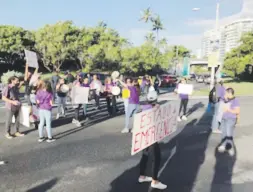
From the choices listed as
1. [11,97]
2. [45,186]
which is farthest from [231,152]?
[11,97]

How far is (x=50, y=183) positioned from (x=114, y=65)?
3821cm

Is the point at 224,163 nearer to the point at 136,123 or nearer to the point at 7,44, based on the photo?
the point at 136,123

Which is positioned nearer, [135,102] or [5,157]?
[5,157]

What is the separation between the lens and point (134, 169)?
19.3 feet

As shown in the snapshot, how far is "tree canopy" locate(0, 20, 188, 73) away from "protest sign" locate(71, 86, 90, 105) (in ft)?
103

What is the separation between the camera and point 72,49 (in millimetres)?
43438

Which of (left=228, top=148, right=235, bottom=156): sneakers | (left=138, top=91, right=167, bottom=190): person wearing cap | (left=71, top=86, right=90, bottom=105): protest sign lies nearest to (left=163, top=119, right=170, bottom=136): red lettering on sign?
(left=138, top=91, right=167, bottom=190): person wearing cap

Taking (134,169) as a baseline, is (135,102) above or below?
above

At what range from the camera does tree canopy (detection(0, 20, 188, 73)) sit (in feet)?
138

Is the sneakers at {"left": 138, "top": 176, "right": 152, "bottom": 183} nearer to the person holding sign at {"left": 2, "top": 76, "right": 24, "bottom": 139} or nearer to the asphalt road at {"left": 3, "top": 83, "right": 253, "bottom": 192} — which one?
the asphalt road at {"left": 3, "top": 83, "right": 253, "bottom": 192}

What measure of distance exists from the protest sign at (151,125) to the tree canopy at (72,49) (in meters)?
36.3

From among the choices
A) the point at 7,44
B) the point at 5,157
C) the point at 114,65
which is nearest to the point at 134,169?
the point at 5,157

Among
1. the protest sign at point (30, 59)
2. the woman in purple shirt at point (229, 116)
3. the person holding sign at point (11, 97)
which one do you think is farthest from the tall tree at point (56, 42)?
the woman in purple shirt at point (229, 116)

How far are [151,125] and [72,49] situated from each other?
39.9 m
